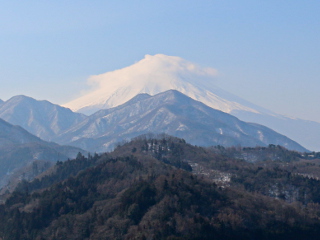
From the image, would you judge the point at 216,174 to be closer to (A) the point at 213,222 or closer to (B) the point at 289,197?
(B) the point at 289,197

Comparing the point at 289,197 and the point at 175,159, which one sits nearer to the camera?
Answer: the point at 289,197

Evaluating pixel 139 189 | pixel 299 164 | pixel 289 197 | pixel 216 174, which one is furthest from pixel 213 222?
pixel 299 164

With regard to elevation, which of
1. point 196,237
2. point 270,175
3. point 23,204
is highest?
point 270,175

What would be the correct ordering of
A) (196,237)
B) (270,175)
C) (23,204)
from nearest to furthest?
(196,237) < (23,204) < (270,175)

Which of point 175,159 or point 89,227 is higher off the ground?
point 175,159

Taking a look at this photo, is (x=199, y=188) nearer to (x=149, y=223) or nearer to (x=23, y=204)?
(x=149, y=223)

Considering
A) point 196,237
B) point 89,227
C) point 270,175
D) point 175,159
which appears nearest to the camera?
point 196,237

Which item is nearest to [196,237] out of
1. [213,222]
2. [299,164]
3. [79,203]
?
[213,222]
